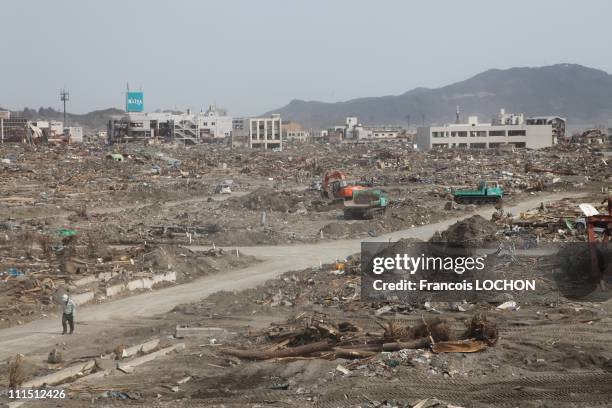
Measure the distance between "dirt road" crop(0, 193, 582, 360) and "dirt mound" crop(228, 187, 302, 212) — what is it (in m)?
7.19

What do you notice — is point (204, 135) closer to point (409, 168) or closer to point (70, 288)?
point (409, 168)

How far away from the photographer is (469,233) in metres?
20.2

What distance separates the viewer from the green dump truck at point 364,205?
28312 mm

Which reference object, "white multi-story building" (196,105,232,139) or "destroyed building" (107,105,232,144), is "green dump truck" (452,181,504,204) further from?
"white multi-story building" (196,105,232,139)

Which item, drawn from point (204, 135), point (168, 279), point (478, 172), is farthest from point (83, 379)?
point (204, 135)

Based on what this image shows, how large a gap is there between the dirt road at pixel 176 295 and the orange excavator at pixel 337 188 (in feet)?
16.6

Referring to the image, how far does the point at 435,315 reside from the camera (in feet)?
44.9

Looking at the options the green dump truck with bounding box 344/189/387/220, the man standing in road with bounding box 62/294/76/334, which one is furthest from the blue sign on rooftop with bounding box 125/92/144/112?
the man standing in road with bounding box 62/294/76/334

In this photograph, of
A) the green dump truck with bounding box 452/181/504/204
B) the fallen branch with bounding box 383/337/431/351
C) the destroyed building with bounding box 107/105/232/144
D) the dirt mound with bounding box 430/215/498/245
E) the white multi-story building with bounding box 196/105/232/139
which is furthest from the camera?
the white multi-story building with bounding box 196/105/232/139

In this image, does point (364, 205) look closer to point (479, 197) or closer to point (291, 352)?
point (479, 197)

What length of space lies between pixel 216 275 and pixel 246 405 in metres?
10.6

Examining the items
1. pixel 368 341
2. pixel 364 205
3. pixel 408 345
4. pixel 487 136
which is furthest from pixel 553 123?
pixel 408 345

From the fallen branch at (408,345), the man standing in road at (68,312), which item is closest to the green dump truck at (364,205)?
the man standing in road at (68,312)

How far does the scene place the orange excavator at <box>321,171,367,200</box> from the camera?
1244 inches
